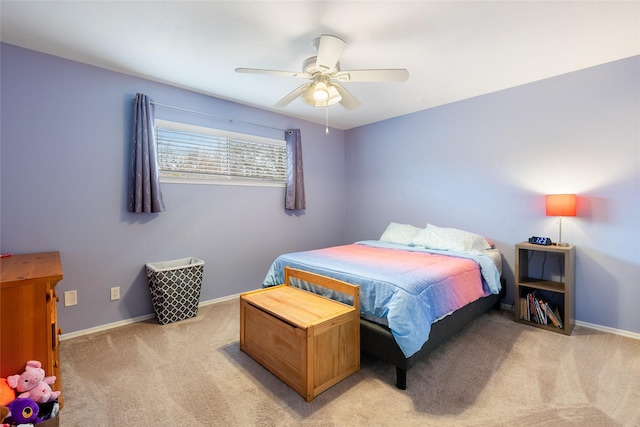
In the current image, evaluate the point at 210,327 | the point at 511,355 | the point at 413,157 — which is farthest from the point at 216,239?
the point at 511,355

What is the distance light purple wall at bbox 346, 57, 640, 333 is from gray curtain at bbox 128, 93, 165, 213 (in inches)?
117

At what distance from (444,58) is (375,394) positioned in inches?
101

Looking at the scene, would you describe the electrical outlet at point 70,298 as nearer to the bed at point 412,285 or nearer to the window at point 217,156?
the window at point 217,156

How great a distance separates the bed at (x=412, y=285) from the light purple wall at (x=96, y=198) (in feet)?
3.55

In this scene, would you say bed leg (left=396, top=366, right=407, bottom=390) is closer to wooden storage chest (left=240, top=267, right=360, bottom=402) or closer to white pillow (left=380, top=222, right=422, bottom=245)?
wooden storage chest (left=240, top=267, right=360, bottom=402)

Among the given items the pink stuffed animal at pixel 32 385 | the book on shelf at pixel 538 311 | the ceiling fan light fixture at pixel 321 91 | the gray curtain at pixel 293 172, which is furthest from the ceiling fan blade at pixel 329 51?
the book on shelf at pixel 538 311

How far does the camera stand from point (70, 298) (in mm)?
2449

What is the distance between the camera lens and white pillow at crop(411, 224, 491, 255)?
9.61ft

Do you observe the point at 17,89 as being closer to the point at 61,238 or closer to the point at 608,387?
the point at 61,238

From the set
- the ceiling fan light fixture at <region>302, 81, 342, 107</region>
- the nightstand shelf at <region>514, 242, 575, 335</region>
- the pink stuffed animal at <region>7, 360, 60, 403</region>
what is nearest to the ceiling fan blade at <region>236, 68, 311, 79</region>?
the ceiling fan light fixture at <region>302, 81, 342, 107</region>

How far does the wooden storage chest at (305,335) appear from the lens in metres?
1.69

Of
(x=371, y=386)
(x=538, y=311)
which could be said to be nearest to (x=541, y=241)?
(x=538, y=311)

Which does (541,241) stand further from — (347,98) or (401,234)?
(347,98)

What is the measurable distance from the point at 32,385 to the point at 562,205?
373 cm
